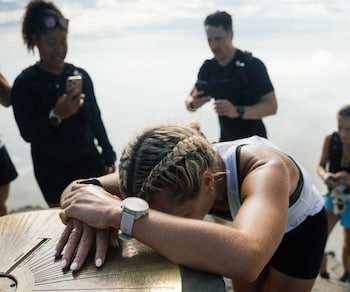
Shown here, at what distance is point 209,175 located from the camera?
1534 millimetres

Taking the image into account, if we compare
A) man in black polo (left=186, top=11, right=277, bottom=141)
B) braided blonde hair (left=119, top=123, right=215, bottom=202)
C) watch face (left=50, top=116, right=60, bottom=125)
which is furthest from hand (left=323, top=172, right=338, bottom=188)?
braided blonde hair (left=119, top=123, right=215, bottom=202)

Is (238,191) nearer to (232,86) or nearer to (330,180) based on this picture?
(232,86)

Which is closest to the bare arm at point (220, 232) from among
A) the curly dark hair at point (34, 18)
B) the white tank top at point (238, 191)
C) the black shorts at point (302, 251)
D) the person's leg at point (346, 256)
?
the white tank top at point (238, 191)

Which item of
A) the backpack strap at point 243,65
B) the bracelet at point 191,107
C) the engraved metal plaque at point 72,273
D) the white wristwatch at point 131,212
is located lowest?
the bracelet at point 191,107

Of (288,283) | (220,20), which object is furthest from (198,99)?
(288,283)

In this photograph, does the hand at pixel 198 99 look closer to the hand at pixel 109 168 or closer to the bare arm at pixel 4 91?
the hand at pixel 109 168

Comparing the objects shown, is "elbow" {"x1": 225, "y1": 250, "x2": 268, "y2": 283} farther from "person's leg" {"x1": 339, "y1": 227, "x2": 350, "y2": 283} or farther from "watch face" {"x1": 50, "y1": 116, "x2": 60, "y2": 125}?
"person's leg" {"x1": 339, "y1": 227, "x2": 350, "y2": 283}

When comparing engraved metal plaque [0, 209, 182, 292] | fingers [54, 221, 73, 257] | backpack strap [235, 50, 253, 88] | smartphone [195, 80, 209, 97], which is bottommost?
engraved metal plaque [0, 209, 182, 292]

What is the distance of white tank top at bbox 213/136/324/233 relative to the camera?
172 cm

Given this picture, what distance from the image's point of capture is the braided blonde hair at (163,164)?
55.2 inches

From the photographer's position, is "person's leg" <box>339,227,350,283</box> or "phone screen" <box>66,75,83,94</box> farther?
→ "person's leg" <box>339,227,350,283</box>

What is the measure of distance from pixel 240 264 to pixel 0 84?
2.42 metres

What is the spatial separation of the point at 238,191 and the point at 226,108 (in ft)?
5.46

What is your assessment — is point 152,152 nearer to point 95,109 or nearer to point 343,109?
point 95,109
